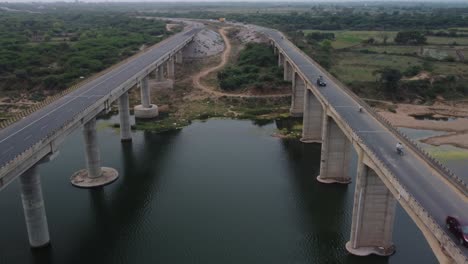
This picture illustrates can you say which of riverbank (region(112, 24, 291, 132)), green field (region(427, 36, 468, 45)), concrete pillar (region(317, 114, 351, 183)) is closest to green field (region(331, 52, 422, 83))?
riverbank (region(112, 24, 291, 132))

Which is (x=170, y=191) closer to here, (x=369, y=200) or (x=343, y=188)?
(x=343, y=188)

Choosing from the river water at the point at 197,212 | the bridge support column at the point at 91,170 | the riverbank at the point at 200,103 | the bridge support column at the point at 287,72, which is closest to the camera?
the river water at the point at 197,212

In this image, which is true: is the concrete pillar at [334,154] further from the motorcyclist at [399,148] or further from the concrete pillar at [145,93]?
the concrete pillar at [145,93]

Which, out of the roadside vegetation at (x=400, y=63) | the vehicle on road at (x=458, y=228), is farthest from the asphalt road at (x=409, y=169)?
the roadside vegetation at (x=400, y=63)

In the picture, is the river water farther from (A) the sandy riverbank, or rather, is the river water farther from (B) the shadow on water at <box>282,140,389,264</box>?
(A) the sandy riverbank

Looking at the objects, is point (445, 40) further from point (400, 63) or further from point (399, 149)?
point (399, 149)

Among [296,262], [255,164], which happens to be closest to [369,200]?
[296,262]
